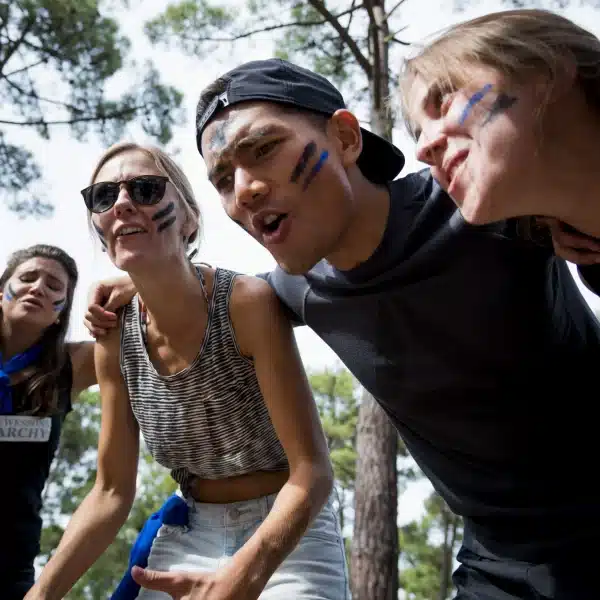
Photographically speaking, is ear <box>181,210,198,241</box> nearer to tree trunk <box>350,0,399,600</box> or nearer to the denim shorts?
the denim shorts

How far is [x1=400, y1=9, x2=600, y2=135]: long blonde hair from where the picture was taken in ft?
5.29

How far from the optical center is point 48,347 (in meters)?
3.56

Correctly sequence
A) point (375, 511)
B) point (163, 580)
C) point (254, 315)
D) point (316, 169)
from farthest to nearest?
point (375, 511)
point (254, 315)
point (316, 169)
point (163, 580)

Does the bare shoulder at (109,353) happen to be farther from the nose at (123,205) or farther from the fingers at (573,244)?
the fingers at (573,244)

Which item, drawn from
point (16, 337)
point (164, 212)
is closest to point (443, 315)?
point (164, 212)

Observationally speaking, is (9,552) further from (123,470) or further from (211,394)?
(211,394)

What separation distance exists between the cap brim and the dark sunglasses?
0.77 meters

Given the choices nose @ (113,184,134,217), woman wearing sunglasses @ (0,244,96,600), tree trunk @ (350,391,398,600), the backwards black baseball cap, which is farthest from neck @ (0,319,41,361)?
tree trunk @ (350,391,398,600)

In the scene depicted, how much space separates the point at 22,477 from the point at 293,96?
203cm

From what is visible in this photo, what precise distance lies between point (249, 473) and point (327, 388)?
1695cm

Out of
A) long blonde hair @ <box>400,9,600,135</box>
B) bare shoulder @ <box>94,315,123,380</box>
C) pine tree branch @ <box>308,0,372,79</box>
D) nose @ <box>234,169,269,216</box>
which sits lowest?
bare shoulder @ <box>94,315,123,380</box>

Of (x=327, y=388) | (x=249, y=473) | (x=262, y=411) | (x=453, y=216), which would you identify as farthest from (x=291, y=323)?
(x=327, y=388)

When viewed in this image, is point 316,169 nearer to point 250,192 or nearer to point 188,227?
point 250,192

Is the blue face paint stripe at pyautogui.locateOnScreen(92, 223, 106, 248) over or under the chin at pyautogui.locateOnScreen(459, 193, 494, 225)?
over
